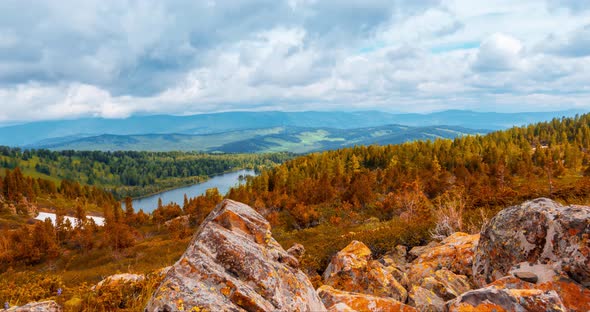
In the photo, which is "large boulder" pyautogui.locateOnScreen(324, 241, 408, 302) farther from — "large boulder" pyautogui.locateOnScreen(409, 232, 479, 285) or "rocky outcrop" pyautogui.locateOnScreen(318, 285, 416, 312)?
"rocky outcrop" pyautogui.locateOnScreen(318, 285, 416, 312)

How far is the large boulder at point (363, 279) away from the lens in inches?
390

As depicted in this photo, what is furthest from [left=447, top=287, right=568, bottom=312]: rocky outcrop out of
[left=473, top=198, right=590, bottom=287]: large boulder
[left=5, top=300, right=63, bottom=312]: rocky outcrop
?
[left=5, top=300, right=63, bottom=312]: rocky outcrop

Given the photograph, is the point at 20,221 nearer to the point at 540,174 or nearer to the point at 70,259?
the point at 70,259

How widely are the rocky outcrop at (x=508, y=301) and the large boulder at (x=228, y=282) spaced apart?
9.99 feet

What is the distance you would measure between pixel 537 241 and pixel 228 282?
812 centimetres

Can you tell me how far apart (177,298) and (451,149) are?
107961mm

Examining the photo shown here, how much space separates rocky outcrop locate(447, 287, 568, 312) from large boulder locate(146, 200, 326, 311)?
3.04m

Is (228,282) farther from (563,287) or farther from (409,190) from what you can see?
(409,190)

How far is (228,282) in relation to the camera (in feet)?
17.7

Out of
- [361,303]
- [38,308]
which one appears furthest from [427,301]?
[38,308]

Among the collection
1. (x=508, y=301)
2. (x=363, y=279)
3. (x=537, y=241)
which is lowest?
(x=363, y=279)

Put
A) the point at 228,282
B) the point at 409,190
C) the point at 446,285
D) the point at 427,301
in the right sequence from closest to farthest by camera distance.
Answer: the point at 228,282, the point at 427,301, the point at 446,285, the point at 409,190

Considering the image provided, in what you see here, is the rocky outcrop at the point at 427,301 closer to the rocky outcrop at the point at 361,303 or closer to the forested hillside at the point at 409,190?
the rocky outcrop at the point at 361,303

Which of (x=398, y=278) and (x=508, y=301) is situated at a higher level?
(x=508, y=301)
